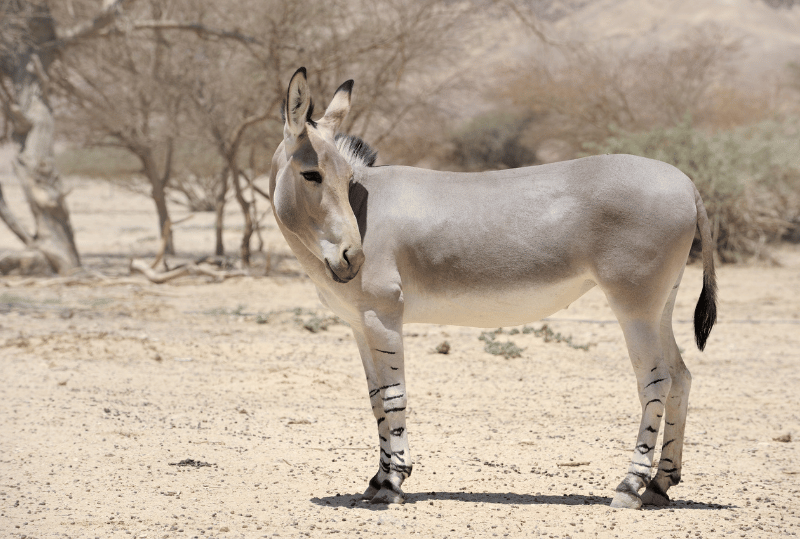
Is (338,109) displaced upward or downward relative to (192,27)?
downward

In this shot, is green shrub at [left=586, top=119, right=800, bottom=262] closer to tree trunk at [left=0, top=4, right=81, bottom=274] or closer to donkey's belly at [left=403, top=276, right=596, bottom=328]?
tree trunk at [left=0, top=4, right=81, bottom=274]

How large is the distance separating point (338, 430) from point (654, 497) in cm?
241

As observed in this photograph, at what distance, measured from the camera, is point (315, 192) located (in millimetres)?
3666

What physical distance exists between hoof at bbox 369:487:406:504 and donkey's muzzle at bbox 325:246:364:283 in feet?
3.91

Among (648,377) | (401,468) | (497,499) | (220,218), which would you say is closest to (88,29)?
(220,218)

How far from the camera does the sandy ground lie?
151 inches

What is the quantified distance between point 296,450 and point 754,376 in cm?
484

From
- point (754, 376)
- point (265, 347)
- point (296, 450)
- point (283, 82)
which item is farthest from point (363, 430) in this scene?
point (283, 82)

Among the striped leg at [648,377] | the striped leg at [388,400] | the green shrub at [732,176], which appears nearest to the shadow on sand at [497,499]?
the striped leg at [388,400]

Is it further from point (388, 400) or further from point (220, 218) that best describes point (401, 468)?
point (220, 218)

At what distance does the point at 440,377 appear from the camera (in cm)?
728

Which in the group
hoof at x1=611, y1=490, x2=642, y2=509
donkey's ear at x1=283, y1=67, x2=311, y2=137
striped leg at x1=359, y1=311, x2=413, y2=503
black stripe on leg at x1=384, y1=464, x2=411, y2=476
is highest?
donkey's ear at x1=283, y1=67, x2=311, y2=137

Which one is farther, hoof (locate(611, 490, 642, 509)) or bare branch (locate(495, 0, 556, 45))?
bare branch (locate(495, 0, 556, 45))

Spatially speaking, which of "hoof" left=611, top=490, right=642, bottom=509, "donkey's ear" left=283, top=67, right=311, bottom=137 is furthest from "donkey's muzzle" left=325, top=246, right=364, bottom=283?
"hoof" left=611, top=490, right=642, bottom=509
